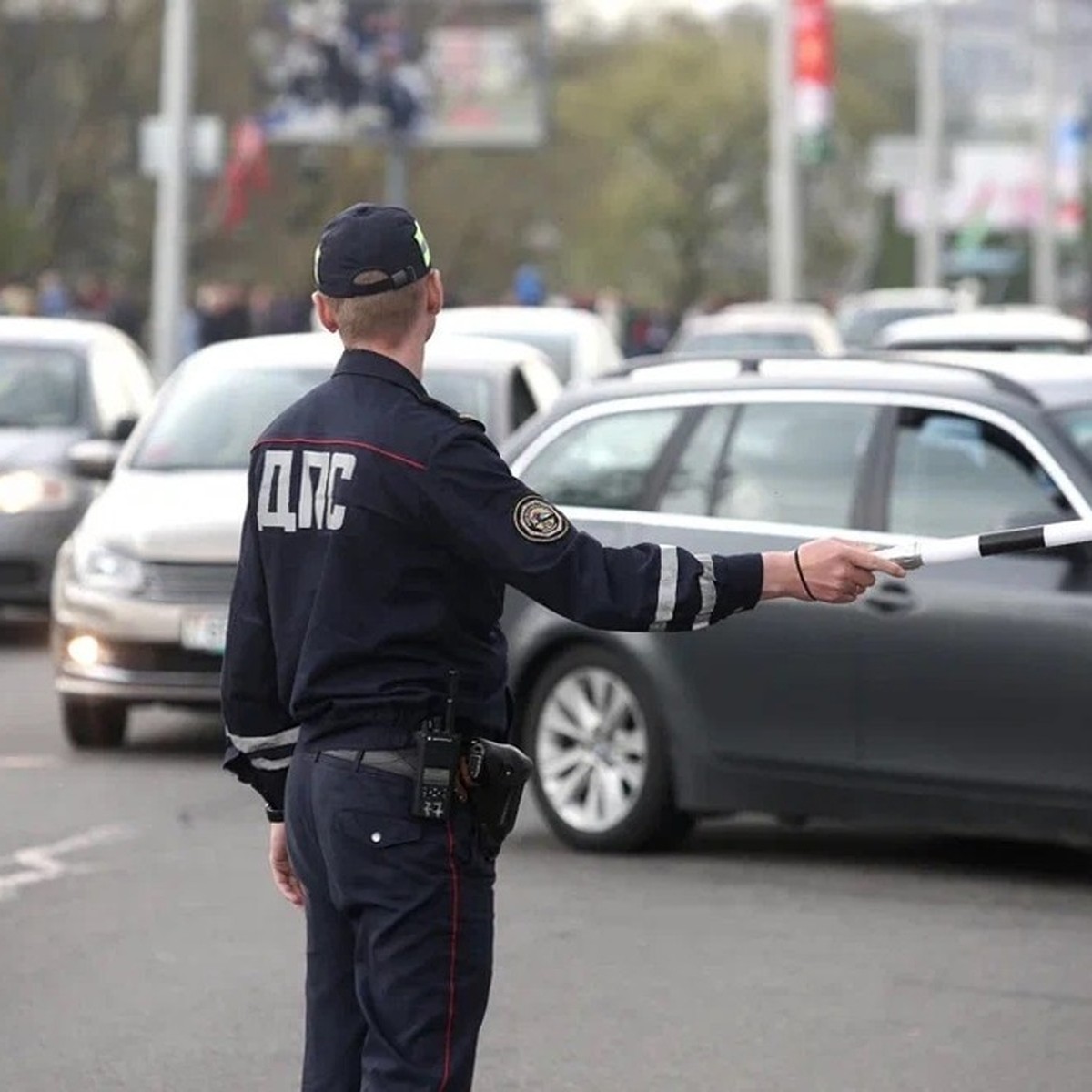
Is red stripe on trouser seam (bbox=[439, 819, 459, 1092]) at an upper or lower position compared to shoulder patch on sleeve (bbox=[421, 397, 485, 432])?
lower

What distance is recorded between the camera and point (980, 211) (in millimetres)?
80375

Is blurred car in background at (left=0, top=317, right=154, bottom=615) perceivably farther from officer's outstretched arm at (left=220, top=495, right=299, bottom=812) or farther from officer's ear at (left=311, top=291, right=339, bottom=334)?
officer's ear at (left=311, top=291, right=339, bottom=334)

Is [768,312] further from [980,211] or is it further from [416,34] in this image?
[980,211]

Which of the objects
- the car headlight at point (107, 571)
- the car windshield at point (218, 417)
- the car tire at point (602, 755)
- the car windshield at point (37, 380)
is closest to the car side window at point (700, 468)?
the car tire at point (602, 755)

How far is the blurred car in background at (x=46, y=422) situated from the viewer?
58.7 ft

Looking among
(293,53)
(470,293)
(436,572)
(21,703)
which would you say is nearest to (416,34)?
(293,53)

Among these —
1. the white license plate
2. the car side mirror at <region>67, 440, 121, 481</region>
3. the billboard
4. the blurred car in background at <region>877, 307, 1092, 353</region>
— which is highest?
the billboard

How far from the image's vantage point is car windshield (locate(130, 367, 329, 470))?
47.1ft

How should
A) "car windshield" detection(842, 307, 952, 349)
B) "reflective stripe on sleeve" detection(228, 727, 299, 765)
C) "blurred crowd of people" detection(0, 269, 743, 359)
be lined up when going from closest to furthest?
1. "reflective stripe on sleeve" detection(228, 727, 299, 765)
2. "blurred crowd of people" detection(0, 269, 743, 359)
3. "car windshield" detection(842, 307, 952, 349)

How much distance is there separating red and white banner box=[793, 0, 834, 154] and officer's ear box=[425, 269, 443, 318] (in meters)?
43.0

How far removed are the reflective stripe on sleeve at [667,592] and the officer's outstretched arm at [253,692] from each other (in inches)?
24.7

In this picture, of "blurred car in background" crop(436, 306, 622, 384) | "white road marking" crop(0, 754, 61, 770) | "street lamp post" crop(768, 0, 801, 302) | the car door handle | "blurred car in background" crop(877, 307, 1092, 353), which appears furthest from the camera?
"street lamp post" crop(768, 0, 801, 302)

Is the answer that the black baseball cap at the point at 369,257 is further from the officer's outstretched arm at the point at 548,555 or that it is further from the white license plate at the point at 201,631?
the white license plate at the point at 201,631

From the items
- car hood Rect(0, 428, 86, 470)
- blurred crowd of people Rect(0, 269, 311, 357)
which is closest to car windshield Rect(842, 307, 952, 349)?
blurred crowd of people Rect(0, 269, 311, 357)
